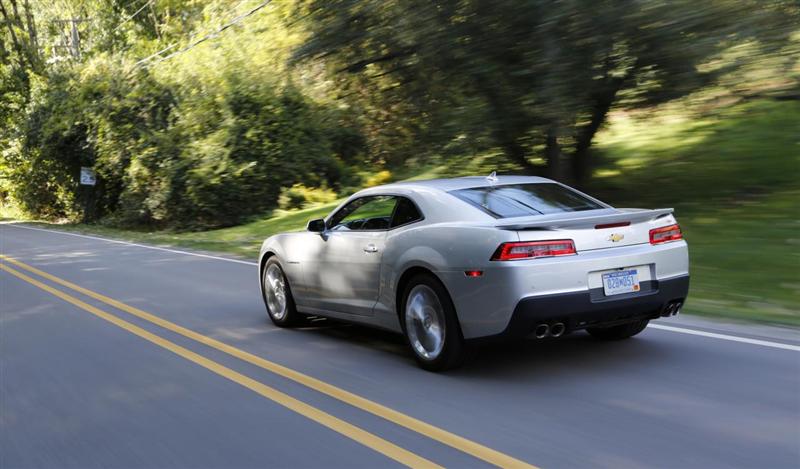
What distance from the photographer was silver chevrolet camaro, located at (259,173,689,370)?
543 centimetres

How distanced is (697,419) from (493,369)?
168cm

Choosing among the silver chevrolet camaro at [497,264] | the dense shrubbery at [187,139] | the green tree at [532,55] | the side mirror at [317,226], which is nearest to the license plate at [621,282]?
the silver chevrolet camaro at [497,264]

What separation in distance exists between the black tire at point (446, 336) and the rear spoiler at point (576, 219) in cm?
67

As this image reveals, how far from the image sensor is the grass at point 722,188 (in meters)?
9.16

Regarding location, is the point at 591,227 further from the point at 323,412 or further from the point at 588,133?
the point at 588,133

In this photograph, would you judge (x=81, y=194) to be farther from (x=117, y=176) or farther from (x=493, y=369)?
(x=493, y=369)

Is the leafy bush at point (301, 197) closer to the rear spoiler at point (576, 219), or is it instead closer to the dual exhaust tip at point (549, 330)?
the rear spoiler at point (576, 219)

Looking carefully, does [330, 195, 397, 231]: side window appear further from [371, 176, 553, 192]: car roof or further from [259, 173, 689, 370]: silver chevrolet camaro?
[371, 176, 553, 192]: car roof

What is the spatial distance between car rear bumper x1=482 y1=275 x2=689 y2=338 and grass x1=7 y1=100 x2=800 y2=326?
2.26 metres

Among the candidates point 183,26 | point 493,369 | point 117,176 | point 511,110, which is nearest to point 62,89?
point 117,176

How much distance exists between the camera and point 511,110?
1353 cm

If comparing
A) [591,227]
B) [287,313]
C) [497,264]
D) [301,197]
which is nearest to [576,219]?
[591,227]

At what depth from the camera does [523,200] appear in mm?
6355

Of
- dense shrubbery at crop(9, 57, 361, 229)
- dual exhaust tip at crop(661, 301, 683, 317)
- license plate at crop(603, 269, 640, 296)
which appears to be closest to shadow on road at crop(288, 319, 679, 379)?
dual exhaust tip at crop(661, 301, 683, 317)
